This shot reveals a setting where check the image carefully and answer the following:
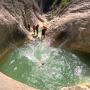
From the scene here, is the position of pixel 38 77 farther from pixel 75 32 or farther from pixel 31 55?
pixel 75 32

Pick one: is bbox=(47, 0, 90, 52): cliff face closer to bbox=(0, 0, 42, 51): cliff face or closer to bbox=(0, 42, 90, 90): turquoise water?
bbox=(0, 42, 90, 90): turquoise water

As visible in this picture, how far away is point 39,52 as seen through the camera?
22109mm

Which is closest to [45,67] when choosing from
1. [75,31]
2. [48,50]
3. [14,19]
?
[48,50]

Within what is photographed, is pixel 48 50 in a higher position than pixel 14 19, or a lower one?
lower

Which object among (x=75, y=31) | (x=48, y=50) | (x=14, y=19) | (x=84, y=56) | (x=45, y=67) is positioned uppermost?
(x=14, y=19)

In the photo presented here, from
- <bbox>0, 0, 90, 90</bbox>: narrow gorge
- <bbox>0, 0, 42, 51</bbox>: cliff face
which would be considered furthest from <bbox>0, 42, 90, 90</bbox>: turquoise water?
<bbox>0, 0, 42, 51</bbox>: cliff face

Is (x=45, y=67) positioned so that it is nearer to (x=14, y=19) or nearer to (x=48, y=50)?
(x=48, y=50)

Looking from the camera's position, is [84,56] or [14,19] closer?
[84,56]

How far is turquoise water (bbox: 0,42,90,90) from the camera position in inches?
633

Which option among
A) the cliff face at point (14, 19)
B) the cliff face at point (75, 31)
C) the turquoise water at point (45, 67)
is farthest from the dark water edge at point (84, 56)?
the cliff face at point (14, 19)

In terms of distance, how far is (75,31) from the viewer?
2330 cm

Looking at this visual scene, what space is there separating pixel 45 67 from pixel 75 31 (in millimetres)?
6319

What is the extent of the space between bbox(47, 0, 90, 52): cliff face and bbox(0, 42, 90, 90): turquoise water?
3.74ft

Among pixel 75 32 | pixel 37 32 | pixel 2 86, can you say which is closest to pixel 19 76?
pixel 2 86
